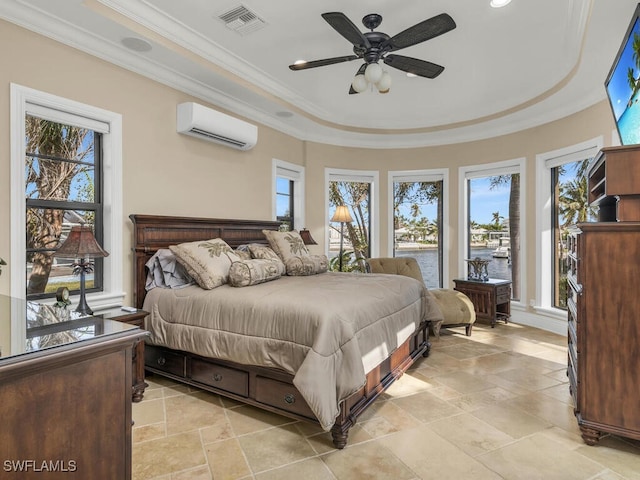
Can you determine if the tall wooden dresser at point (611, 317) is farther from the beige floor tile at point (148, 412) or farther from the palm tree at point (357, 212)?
the palm tree at point (357, 212)

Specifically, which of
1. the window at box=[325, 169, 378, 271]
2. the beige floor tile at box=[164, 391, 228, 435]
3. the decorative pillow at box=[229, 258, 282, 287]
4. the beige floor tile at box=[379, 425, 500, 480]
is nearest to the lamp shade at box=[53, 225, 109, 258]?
the decorative pillow at box=[229, 258, 282, 287]

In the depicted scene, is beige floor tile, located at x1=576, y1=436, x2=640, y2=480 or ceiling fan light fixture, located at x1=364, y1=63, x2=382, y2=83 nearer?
beige floor tile, located at x1=576, y1=436, x2=640, y2=480

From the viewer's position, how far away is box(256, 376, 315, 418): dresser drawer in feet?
7.55

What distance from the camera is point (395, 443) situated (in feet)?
7.29

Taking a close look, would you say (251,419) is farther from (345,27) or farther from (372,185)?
(372,185)

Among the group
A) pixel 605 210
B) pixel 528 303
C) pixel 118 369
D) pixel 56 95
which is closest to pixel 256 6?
pixel 56 95

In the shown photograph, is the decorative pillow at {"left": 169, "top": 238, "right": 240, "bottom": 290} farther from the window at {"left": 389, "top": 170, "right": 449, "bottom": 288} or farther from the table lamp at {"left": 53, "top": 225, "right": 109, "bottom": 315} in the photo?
the window at {"left": 389, "top": 170, "right": 449, "bottom": 288}

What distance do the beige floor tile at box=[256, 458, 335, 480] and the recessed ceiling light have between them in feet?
10.5

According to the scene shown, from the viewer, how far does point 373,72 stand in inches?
114

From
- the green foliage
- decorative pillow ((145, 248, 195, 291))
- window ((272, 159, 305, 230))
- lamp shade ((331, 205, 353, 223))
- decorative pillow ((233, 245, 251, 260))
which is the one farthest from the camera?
the green foliage

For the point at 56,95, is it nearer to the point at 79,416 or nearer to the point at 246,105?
the point at 246,105

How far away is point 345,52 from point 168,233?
2383 mm

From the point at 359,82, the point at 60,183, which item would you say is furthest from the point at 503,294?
the point at 60,183

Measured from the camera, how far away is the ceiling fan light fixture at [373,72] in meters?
2.89
